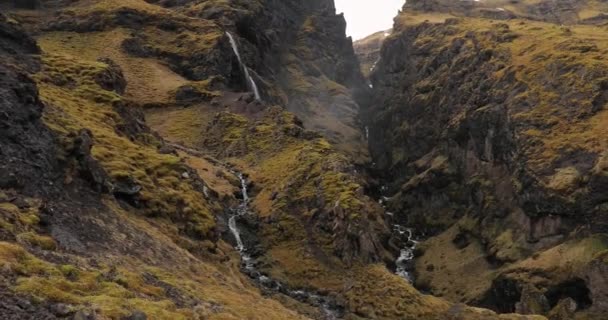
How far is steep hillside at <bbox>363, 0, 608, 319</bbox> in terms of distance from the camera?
327 feet

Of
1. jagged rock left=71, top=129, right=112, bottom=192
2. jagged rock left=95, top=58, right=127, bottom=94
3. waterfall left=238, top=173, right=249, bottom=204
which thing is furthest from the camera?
waterfall left=238, top=173, right=249, bottom=204

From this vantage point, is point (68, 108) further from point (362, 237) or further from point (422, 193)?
point (422, 193)

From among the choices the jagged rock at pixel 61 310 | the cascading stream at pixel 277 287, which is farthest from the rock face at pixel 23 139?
the cascading stream at pixel 277 287

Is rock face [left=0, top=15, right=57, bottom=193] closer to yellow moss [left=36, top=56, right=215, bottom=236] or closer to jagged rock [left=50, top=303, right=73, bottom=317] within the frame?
yellow moss [left=36, top=56, right=215, bottom=236]

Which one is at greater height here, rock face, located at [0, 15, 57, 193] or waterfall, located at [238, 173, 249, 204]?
rock face, located at [0, 15, 57, 193]

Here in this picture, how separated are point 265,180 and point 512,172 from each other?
5730 cm

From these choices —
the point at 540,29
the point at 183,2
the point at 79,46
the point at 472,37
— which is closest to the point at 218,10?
the point at 183,2

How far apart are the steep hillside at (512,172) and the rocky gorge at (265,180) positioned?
444 mm

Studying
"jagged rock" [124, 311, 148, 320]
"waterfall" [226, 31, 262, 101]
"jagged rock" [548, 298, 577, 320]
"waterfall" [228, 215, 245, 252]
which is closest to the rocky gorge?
"jagged rock" [124, 311, 148, 320]

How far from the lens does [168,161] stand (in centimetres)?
7075

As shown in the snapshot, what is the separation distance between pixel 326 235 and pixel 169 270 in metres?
46.8

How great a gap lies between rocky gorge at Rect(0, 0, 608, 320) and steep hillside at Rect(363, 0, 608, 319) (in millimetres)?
444

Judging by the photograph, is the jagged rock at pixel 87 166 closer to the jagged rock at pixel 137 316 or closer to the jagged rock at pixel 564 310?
the jagged rock at pixel 137 316

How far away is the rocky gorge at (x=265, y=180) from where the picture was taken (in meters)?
38.2
